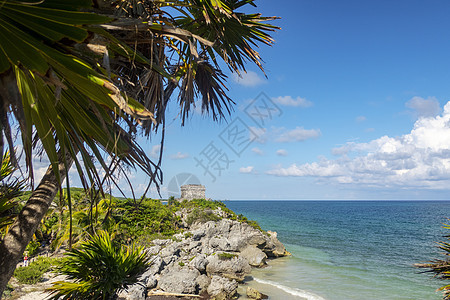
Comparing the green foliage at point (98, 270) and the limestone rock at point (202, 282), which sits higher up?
the green foliage at point (98, 270)

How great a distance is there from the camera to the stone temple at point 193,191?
111 ft

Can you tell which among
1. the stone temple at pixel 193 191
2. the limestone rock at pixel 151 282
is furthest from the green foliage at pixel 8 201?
the stone temple at pixel 193 191

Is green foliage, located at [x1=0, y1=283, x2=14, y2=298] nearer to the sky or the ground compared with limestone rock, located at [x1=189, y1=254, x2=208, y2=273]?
nearer to the sky

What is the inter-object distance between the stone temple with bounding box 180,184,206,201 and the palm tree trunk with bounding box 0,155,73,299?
31293 millimetres

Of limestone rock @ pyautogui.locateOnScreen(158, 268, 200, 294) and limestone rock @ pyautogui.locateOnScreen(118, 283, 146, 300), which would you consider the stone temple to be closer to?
limestone rock @ pyautogui.locateOnScreen(158, 268, 200, 294)

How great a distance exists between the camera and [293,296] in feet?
42.3

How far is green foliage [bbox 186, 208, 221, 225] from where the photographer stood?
23234mm

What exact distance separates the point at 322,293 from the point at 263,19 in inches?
545

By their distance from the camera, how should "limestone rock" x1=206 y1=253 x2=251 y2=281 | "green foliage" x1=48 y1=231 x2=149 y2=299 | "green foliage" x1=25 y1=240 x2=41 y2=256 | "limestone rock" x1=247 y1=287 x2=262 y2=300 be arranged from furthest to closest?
"green foliage" x1=25 y1=240 x2=41 y2=256 → "limestone rock" x1=206 y1=253 x2=251 y2=281 → "limestone rock" x1=247 y1=287 x2=262 y2=300 → "green foliage" x1=48 y1=231 x2=149 y2=299

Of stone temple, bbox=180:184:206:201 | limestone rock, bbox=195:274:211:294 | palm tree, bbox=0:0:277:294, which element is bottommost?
limestone rock, bbox=195:274:211:294

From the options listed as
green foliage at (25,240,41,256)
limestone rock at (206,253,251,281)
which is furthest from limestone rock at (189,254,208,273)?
green foliage at (25,240,41,256)

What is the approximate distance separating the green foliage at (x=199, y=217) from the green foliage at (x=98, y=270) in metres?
17.5

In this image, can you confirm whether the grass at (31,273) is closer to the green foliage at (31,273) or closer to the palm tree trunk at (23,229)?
the green foliage at (31,273)

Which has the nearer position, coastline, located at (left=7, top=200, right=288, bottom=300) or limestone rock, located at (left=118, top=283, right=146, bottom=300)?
limestone rock, located at (left=118, top=283, right=146, bottom=300)
